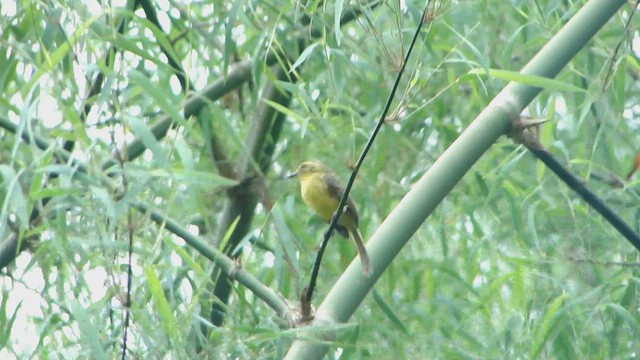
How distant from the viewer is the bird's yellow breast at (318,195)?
114 inches

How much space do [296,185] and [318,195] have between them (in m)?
0.34

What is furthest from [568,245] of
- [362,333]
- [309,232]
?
[309,232]

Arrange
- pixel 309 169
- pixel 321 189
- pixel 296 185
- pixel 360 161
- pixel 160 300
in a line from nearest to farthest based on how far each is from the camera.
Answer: pixel 360 161 → pixel 160 300 → pixel 321 189 → pixel 309 169 → pixel 296 185

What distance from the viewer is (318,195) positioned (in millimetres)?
2898

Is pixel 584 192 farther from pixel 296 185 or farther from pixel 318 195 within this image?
pixel 296 185

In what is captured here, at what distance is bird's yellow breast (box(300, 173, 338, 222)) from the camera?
288cm

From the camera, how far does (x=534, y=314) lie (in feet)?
9.12

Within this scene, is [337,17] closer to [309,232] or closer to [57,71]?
[57,71]

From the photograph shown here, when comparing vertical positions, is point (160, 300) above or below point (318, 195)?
below

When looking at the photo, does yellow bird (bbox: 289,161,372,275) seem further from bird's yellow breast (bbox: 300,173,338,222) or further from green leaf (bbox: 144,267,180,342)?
green leaf (bbox: 144,267,180,342)

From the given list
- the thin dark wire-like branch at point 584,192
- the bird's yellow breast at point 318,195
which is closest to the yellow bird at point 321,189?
the bird's yellow breast at point 318,195

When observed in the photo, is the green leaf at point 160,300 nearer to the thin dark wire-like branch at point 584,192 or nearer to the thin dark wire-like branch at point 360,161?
the thin dark wire-like branch at point 360,161

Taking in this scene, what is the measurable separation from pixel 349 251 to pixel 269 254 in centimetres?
37

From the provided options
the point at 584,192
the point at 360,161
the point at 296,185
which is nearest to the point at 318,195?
the point at 296,185
